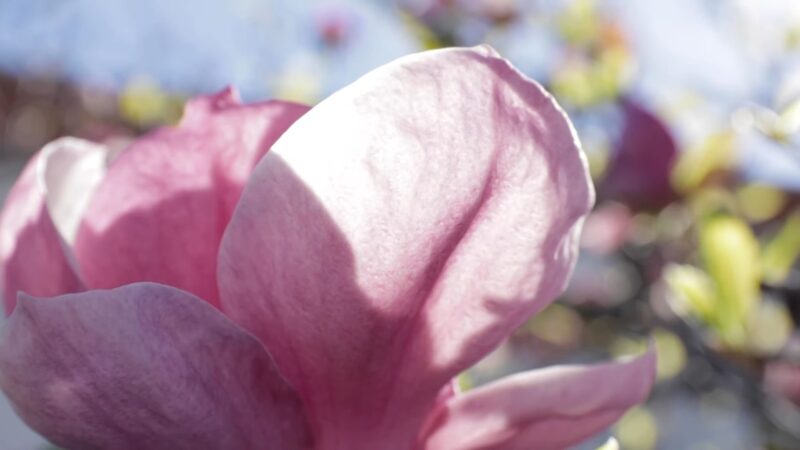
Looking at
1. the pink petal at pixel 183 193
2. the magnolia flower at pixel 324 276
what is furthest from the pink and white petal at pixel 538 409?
the pink petal at pixel 183 193

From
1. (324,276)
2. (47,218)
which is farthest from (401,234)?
(47,218)

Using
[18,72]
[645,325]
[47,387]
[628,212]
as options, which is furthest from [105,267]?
[18,72]

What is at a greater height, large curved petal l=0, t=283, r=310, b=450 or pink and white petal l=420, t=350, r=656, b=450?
large curved petal l=0, t=283, r=310, b=450

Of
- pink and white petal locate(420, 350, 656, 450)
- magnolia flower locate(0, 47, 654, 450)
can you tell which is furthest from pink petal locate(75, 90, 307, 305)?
pink and white petal locate(420, 350, 656, 450)

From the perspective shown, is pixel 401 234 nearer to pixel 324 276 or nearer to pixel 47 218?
pixel 324 276

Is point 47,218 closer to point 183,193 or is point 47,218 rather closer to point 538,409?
point 183,193

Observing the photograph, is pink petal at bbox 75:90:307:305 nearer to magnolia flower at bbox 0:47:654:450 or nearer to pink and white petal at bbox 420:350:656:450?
magnolia flower at bbox 0:47:654:450

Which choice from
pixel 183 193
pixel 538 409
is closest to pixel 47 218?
pixel 183 193
